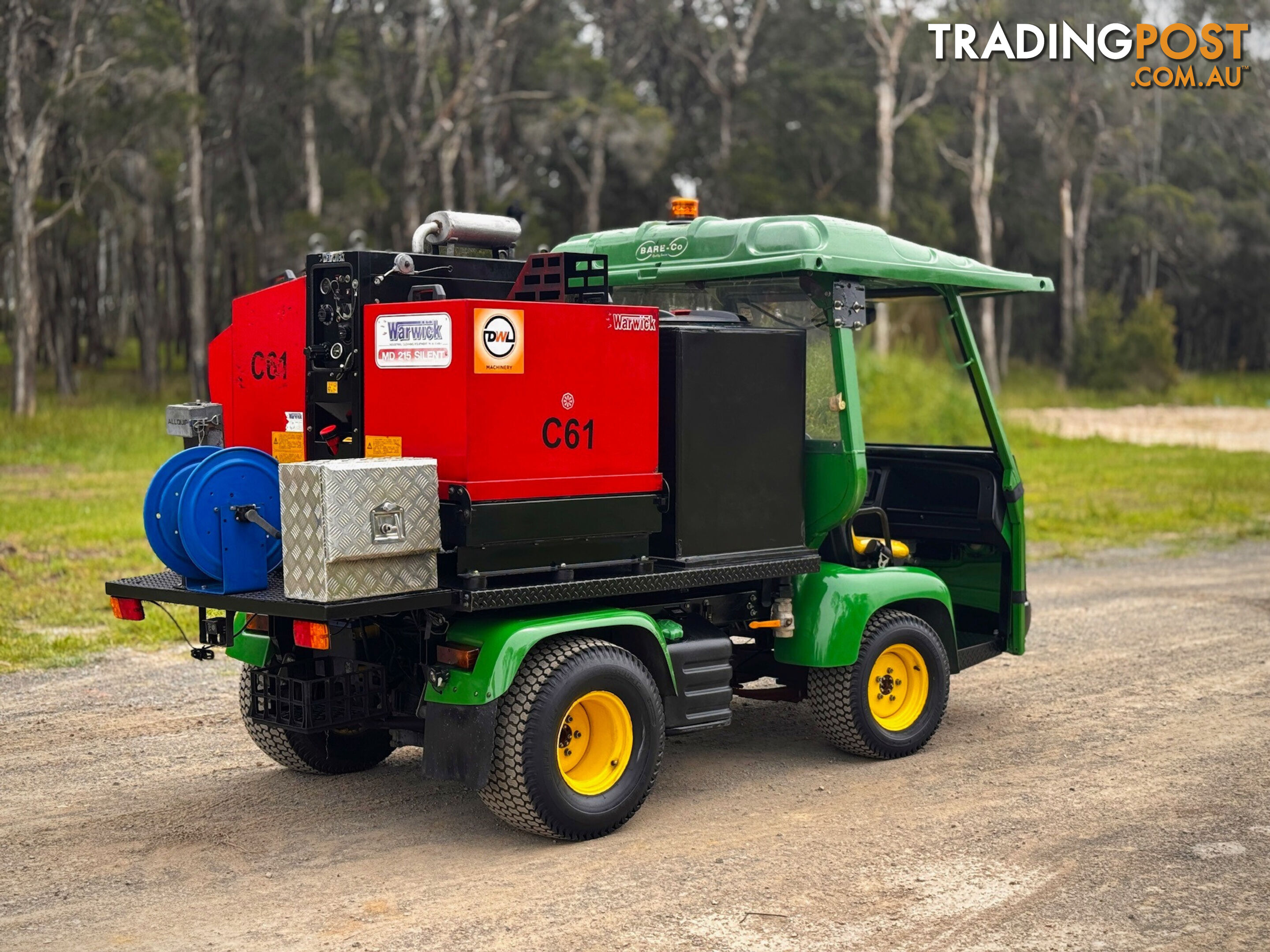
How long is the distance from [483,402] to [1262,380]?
169 ft

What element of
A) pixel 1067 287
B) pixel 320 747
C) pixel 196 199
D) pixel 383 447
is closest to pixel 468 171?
pixel 196 199

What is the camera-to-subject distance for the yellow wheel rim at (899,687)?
7.07 metres

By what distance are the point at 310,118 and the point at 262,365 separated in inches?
1494

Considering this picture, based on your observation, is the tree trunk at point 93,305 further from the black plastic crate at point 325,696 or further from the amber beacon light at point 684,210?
the black plastic crate at point 325,696

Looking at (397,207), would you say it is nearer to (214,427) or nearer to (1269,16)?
(1269,16)

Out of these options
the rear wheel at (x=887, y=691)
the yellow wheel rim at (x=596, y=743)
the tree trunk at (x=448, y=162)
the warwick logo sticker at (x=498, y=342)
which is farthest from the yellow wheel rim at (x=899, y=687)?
the tree trunk at (x=448, y=162)

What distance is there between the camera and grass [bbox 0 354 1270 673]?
1059 centimetres

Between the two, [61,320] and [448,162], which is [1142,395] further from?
[61,320]

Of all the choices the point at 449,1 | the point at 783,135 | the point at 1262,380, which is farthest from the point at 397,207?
the point at 1262,380

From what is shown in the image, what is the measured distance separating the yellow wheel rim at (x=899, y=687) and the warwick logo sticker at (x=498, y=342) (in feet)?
8.26

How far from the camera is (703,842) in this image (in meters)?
5.79

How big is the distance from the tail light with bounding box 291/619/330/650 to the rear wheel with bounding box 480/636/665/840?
72cm

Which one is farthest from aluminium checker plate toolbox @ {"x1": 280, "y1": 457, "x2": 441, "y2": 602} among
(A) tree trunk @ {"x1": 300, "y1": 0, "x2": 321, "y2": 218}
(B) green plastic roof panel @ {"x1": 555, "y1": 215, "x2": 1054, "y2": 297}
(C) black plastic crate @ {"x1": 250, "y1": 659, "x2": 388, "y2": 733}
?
(A) tree trunk @ {"x1": 300, "y1": 0, "x2": 321, "y2": 218}

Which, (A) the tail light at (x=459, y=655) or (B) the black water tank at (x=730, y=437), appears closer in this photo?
(A) the tail light at (x=459, y=655)
